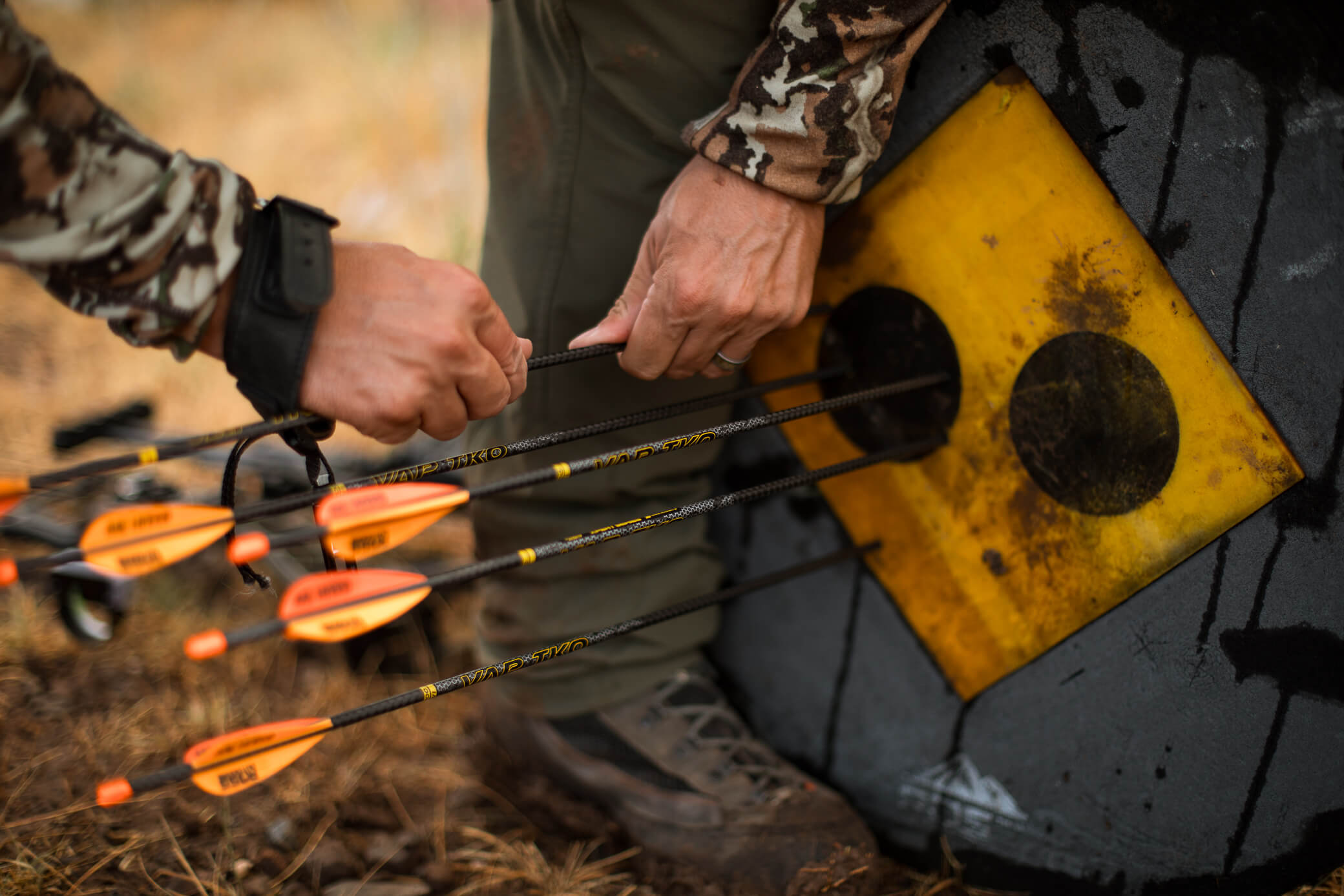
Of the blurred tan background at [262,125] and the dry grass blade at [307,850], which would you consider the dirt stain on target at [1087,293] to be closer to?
the dry grass blade at [307,850]

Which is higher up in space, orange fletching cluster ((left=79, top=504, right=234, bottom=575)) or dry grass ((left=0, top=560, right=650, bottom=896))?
orange fletching cluster ((left=79, top=504, right=234, bottom=575))

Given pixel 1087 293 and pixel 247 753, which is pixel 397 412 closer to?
pixel 247 753

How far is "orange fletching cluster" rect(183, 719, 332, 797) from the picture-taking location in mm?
720

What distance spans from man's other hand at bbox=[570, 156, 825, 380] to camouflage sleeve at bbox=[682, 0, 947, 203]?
0.09 ft

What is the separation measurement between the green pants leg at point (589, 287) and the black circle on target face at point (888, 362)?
17 cm

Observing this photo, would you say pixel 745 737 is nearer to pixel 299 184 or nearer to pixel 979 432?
pixel 979 432

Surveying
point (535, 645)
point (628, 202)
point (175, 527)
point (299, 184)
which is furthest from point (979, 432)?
point (299, 184)

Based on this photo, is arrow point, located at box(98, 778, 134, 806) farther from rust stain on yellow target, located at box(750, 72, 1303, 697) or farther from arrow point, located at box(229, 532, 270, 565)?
rust stain on yellow target, located at box(750, 72, 1303, 697)

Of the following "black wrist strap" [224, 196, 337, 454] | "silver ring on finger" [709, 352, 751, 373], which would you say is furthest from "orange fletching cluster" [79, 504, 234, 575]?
"silver ring on finger" [709, 352, 751, 373]

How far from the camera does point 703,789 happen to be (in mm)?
1141

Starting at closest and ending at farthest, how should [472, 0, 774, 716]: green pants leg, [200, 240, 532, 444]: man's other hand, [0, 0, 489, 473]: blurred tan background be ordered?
[200, 240, 532, 444]: man's other hand, [472, 0, 774, 716]: green pants leg, [0, 0, 489, 473]: blurred tan background

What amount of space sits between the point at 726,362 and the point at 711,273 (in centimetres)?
13

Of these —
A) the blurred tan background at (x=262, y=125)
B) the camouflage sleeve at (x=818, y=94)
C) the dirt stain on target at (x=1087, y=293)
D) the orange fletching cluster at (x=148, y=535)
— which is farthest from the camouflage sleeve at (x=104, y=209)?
the blurred tan background at (x=262, y=125)


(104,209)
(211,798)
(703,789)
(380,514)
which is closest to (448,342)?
(380,514)
